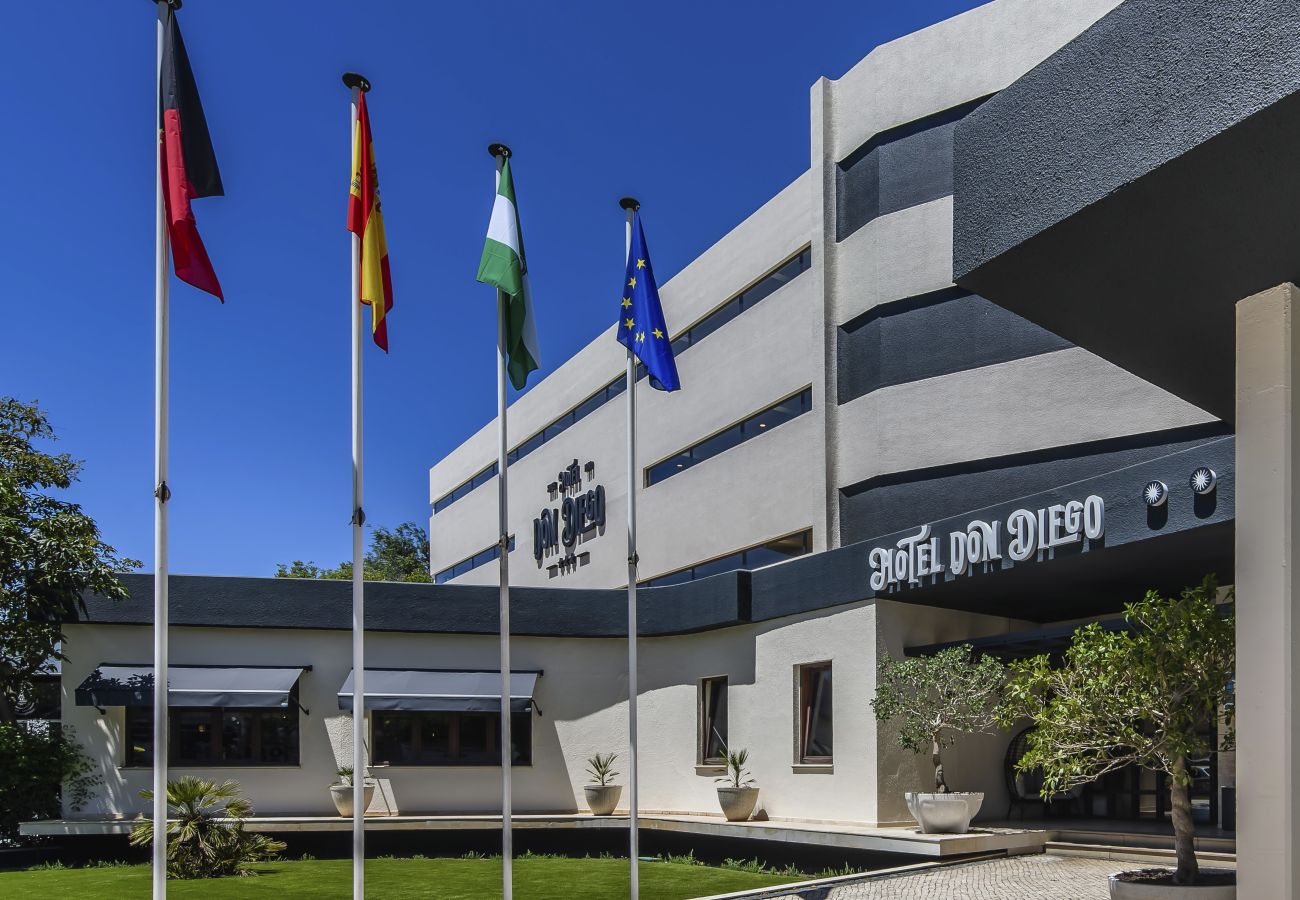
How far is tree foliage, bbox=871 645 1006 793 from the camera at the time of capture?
16781 millimetres

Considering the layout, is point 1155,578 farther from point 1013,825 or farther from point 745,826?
point 745,826

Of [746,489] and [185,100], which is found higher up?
[185,100]

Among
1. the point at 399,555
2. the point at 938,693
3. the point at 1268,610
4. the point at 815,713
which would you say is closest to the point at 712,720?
the point at 815,713

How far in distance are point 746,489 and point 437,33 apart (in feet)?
37.2

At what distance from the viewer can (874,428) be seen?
21609 mm

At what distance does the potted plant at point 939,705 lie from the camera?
54.4 feet

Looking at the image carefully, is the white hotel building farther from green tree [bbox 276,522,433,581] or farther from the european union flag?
green tree [bbox 276,522,433,581]

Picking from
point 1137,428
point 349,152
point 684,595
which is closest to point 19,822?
point 684,595

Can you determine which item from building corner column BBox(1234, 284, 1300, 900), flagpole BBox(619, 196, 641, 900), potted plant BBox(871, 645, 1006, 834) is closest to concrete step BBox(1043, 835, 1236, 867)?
potted plant BBox(871, 645, 1006, 834)

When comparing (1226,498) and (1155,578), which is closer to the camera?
(1226,498)

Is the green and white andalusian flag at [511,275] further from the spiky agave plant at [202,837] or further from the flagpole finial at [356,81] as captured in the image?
the spiky agave plant at [202,837]

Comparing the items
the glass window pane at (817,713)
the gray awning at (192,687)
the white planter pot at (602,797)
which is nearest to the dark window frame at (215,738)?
the gray awning at (192,687)

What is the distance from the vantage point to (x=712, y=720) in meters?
22.5

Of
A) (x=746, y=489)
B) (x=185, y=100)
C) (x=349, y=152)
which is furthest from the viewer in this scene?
(x=746, y=489)
